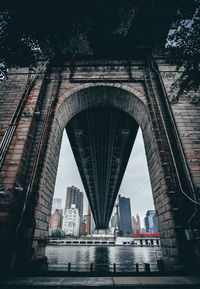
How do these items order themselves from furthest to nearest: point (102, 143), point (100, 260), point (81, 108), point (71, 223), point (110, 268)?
point (71, 223)
point (102, 143)
point (100, 260)
point (81, 108)
point (110, 268)

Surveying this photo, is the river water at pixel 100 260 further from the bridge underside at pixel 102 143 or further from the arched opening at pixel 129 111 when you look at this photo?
the bridge underside at pixel 102 143

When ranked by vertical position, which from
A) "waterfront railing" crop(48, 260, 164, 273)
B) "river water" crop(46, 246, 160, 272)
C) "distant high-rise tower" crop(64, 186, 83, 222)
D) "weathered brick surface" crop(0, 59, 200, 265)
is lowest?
"river water" crop(46, 246, 160, 272)

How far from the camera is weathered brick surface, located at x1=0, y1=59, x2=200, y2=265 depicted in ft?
17.4

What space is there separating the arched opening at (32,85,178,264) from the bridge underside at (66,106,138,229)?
13.1 feet

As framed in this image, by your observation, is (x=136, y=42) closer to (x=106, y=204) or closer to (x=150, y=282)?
(x=150, y=282)

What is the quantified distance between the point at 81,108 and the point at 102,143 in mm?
10783

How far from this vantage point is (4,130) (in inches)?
243

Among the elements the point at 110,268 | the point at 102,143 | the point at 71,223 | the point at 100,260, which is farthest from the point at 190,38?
the point at 71,223

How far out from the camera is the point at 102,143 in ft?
65.7

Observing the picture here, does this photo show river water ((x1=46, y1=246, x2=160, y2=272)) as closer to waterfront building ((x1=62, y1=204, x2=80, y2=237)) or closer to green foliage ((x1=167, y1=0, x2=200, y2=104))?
green foliage ((x1=167, y1=0, x2=200, y2=104))

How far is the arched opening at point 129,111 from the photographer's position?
5.57 metres

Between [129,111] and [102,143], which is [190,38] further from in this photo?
[102,143]

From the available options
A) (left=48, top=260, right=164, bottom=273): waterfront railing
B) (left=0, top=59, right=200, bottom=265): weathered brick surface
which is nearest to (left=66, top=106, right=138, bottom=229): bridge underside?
(left=0, top=59, right=200, bottom=265): weathered brick surface

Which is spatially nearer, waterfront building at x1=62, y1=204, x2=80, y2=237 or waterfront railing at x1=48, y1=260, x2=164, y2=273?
waterfront railing at x1=48, y1=260, x2=164, y2=273
